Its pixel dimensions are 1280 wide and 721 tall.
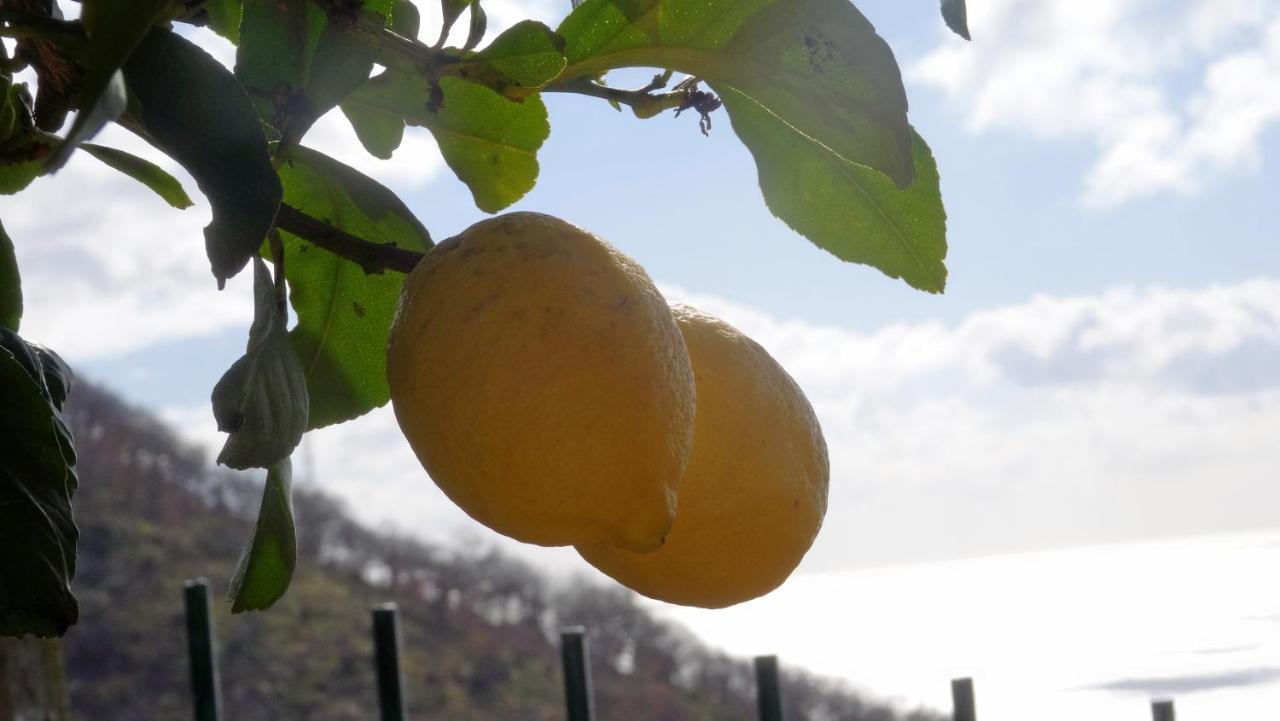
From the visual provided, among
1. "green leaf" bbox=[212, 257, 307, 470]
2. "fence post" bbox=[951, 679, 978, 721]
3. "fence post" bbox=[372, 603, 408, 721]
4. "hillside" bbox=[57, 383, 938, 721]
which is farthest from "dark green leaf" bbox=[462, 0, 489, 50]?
"hillside" bbox=[57, 383, 938, 721]

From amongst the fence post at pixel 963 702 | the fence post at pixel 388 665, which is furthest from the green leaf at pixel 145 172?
the fence post at pixel 963 702

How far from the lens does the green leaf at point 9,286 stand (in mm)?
496

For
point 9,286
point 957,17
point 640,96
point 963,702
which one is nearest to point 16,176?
point 9,286

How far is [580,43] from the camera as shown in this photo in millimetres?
437

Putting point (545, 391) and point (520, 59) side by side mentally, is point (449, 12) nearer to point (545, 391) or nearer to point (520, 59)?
point (520, 59)

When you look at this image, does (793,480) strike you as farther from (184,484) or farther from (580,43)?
(184,484)

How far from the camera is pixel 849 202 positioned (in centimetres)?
48

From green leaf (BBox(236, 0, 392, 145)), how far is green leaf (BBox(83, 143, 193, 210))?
8 cm

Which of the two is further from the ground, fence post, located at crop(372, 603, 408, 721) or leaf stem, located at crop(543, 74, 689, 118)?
leaf stem, located at crop(543, 74, 689, 118)

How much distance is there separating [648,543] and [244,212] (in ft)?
0.56

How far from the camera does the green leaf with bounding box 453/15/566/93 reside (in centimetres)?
41

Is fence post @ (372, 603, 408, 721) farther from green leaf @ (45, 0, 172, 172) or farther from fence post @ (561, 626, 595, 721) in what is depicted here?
green leaf @ (45, 0, 172, 172)

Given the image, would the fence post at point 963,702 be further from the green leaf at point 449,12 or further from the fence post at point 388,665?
the green leaf at point 449,12

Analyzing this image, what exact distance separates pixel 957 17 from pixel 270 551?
1.06 feet
